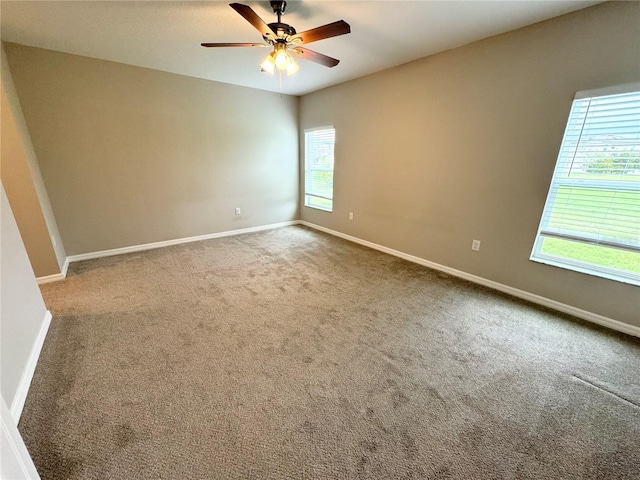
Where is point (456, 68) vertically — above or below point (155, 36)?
below

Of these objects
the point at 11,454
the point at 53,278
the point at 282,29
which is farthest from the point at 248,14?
the point at 53,278

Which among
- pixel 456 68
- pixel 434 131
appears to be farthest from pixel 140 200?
pixel 456 68

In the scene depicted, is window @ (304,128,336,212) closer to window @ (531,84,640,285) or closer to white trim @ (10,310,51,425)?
window @ (531,84,640,285)

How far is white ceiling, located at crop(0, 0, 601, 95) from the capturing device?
1980mm

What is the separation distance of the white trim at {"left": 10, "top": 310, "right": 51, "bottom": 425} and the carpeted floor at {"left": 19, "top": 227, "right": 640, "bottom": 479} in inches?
1.3

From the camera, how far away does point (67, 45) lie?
269 centimetres

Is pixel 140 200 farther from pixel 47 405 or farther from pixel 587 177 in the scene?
pixel 587 177

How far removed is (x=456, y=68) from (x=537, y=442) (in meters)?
3.18

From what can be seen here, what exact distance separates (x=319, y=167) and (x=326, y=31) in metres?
3.00

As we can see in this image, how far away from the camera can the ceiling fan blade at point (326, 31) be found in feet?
5.42

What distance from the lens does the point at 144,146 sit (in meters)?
3.51

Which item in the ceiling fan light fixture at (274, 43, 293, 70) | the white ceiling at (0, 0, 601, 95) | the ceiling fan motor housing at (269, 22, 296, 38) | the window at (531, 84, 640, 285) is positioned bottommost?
the window at (531, 84, 640, 285)

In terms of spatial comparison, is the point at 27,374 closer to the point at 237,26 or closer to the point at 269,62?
the point at 269,62

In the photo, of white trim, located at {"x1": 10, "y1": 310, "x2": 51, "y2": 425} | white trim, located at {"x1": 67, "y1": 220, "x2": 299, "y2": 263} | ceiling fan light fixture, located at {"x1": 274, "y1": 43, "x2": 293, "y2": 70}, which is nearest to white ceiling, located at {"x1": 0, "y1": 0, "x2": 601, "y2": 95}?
ceiling fan light fixture, located at {"x1": 274, "y1": 43, "x2": 293, "y2": 70}
